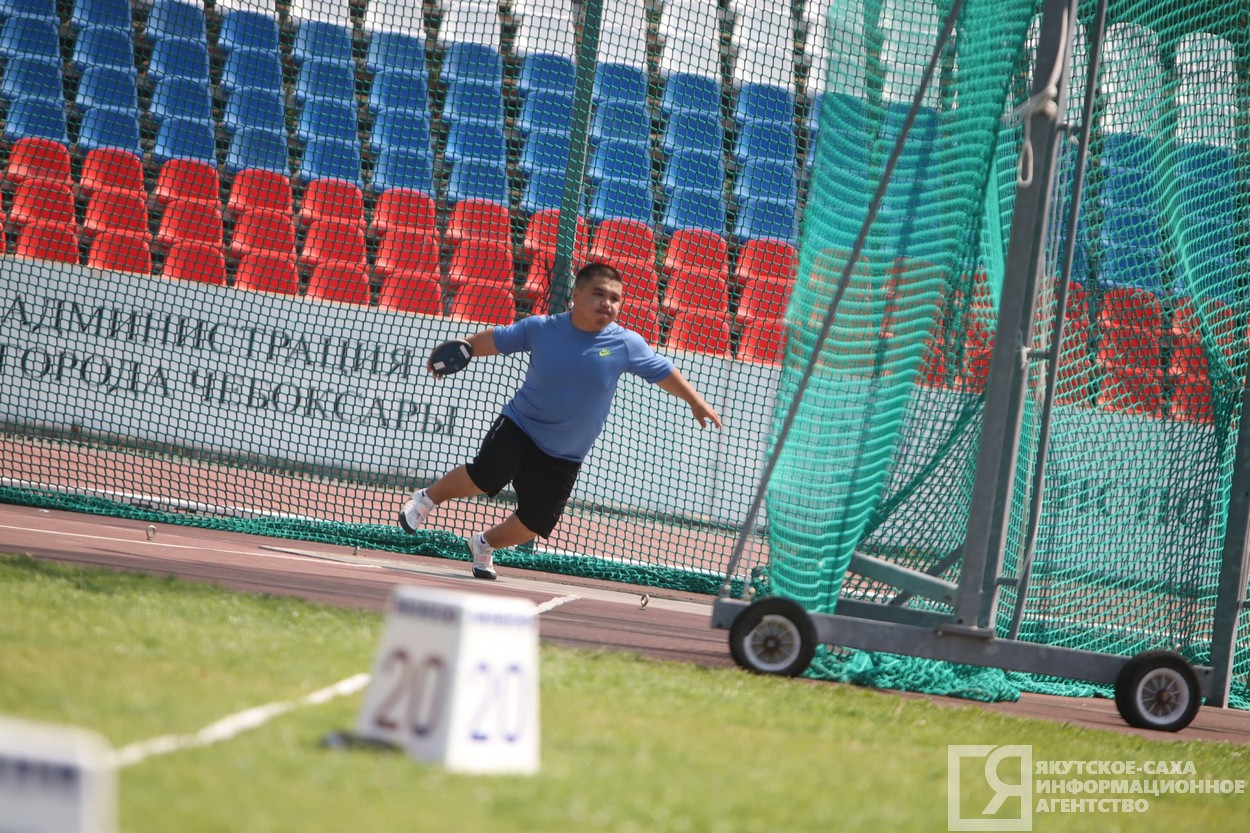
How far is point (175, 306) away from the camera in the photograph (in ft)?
37.9

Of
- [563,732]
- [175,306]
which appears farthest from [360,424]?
[563,732]

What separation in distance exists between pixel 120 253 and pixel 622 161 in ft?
17.3

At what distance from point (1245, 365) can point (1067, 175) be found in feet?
5.11

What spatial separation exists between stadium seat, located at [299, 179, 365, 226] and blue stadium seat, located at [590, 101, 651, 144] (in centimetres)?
275

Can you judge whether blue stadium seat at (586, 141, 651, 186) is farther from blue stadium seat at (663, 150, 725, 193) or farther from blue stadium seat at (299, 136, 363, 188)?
blue stadium seat at (299, 136, 363, 188)

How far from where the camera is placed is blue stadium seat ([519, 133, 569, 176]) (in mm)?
14531

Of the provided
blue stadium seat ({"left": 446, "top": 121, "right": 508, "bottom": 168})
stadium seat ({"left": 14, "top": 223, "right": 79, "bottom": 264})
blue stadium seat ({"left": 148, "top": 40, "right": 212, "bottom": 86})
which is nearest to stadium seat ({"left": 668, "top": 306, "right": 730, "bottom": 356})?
blue stadium seat ({"left": 446, "top": 121, "right": 508, "bottom": 168})

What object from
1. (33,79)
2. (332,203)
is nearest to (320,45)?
(332,203)

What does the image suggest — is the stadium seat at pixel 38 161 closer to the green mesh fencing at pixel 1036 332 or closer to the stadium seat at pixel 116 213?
the stadium seat at pixel 116 213

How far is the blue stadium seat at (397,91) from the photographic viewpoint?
1522cm

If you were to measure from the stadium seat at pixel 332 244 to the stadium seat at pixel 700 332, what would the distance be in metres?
3.45

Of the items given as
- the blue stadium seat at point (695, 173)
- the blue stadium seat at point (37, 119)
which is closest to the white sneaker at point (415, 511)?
the blue stadium seat at point (695, 173)

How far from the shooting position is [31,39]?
49.0 feet

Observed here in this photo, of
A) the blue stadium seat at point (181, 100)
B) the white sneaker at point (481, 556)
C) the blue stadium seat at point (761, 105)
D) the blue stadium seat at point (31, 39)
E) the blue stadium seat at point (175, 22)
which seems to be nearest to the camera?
the white sneaker at point (481, 556)
